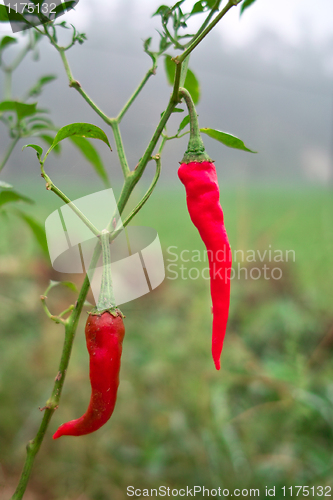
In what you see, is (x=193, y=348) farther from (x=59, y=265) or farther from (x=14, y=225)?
(x=14, y=225)

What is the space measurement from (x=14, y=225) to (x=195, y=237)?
0.97 meters

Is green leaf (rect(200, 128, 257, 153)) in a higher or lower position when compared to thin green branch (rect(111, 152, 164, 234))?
higher

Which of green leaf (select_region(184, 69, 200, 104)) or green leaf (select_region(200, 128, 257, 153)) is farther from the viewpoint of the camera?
green leaf (select_region(184, 69, 200, 104))

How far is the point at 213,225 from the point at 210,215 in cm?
1

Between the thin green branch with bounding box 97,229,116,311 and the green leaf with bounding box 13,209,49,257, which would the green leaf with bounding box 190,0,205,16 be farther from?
the green leaf with bounding box 13,209,49,257

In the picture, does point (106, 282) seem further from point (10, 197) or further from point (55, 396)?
point (10, 197)

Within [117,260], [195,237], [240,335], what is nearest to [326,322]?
[240,335]

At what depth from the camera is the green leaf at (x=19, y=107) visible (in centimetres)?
64
